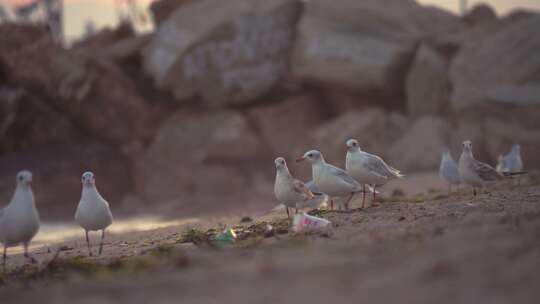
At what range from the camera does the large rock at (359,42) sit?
21.0m

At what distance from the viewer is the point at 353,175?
32.6 ft

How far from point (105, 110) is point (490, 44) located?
12429 mm

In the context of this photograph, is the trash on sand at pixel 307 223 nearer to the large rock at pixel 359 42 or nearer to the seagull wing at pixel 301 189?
the seagull wing at pixel 301 189

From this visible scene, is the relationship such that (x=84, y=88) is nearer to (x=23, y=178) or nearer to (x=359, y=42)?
(x=359, y=42)

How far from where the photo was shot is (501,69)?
19.3 meters

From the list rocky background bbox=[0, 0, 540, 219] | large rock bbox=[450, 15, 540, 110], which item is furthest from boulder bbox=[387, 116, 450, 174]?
large rock bbox=[450, 15, 540, 110]

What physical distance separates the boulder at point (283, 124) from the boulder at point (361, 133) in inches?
50.7

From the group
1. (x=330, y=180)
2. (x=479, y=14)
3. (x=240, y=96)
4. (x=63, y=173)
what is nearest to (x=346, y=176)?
(x=330, y=180)

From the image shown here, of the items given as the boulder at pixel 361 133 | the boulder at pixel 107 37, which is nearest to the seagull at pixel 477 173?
the boulder at pixel 361 133

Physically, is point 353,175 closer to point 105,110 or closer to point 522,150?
point 522,150

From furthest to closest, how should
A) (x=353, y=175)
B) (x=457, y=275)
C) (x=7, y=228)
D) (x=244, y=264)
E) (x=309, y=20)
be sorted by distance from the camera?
(x=309, y=20) < (x=353, y=175) < (x=7, y=228) < (x=244, y=264) < (x=457, y=275)

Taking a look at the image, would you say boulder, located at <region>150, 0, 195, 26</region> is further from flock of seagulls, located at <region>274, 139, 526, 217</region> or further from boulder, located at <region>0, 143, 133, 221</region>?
flock of seagulls, located at <region>274, 139, 526, 217</region>

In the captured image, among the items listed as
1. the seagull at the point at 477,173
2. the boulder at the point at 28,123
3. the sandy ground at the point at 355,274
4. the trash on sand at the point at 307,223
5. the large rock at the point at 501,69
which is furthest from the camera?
the boulder at the point at 28,123

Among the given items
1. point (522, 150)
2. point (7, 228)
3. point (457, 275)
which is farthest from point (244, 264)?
point (522, 150)
